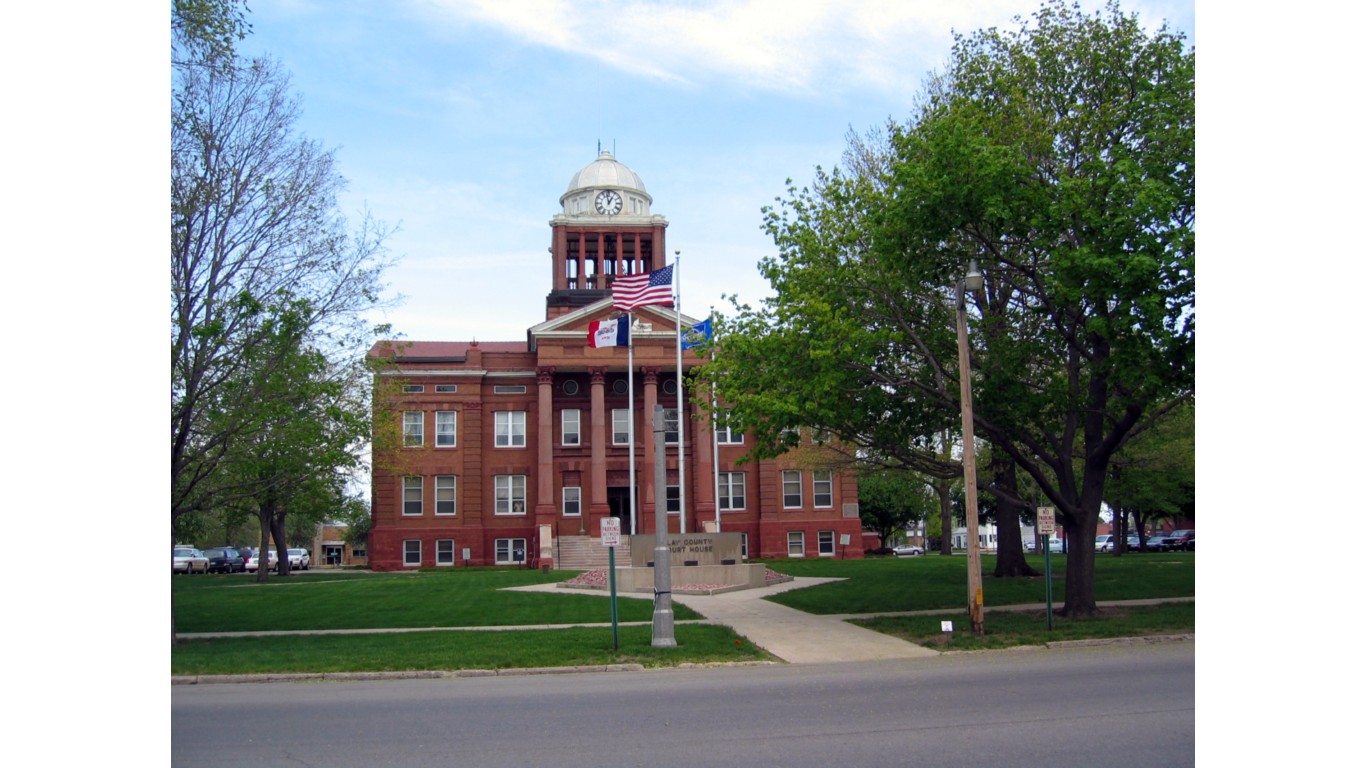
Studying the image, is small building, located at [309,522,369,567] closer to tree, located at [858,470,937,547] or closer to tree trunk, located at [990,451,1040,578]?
tree, located at [858,470,937,547]

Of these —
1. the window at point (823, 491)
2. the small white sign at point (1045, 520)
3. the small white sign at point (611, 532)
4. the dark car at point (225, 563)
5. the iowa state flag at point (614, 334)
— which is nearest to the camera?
the small white sign at point (611, 532)

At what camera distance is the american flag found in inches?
1289

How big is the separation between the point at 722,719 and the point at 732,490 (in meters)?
46.8

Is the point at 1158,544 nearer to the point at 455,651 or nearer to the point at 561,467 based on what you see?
the point at 561,467

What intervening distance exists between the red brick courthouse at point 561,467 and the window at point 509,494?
0.18 feet

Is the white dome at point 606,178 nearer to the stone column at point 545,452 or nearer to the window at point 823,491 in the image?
the stone column at point 545,452

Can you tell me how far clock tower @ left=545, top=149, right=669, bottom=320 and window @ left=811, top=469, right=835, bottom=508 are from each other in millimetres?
15387

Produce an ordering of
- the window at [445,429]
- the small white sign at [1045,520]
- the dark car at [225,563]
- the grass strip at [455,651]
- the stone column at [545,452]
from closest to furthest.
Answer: the grass strip at [455,651], the small white sign at [1045,520], the stone column at [545,452], the window at [445,429], the dark car at [225,563]

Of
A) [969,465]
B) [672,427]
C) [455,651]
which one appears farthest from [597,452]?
[969,465]

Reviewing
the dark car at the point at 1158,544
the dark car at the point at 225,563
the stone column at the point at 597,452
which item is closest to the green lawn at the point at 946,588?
the stone column at the point at 597,452

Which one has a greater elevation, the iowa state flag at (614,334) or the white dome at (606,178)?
the white dome at (606,178)

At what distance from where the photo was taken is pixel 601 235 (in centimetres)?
6200

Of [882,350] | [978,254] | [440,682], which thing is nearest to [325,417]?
[440,682]

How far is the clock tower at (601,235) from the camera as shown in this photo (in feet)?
203
